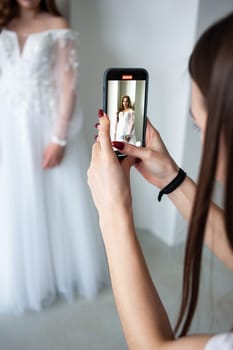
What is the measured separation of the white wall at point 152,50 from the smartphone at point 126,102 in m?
0.81

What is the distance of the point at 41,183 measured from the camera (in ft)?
4.42

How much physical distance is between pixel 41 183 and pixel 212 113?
998 mm

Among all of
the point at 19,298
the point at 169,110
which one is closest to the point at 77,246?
the point at 19,298

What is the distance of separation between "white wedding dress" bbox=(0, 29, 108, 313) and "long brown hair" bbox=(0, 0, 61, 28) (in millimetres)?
49

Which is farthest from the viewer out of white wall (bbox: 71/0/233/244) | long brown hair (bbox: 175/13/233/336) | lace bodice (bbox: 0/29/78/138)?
white wall (bbox: 71/0/233/244)

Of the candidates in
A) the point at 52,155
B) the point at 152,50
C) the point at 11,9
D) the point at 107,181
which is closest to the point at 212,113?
the point at 107,181

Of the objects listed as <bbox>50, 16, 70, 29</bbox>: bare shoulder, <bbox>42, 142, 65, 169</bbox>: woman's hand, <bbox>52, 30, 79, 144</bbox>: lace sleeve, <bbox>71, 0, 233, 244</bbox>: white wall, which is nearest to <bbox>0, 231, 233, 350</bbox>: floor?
<bbox>71, 0, 233, 244</bbox>: white wall

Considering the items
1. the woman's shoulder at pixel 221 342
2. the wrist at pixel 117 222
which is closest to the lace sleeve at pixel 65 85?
the wrist at pixel 117 222

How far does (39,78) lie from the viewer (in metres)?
1.27

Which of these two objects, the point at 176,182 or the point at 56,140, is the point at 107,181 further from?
the point at 56,140

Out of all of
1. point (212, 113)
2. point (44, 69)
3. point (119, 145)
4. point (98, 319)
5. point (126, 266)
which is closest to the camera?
point (212, 113)

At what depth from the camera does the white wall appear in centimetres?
154

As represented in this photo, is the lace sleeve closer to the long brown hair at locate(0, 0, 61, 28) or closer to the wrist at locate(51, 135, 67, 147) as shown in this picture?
the wrist at locate(51, 135, 67, 147)

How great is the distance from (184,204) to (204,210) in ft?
0.94
